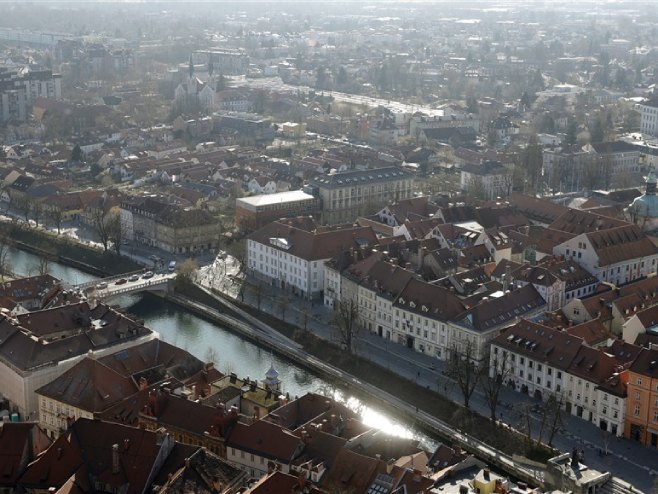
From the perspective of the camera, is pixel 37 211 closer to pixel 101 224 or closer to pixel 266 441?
pixel 101 224

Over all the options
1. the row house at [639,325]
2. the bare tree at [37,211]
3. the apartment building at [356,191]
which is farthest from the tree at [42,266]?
the row house at [639,325]

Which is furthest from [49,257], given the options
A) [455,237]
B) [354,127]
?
[354,127]

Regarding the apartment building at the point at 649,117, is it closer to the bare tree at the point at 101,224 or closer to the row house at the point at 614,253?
the row house at the point at 614,253

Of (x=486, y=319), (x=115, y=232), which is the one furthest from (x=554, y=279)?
(x=115, y=232)

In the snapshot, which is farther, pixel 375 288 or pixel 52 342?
pixel 375 288

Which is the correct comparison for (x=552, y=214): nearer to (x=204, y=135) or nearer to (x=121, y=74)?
(x=204, y=135)

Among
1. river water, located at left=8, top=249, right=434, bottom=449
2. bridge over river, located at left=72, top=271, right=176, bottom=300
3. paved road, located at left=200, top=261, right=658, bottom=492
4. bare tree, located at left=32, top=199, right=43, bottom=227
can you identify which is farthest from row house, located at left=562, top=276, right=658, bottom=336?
bare tree, located at left=32, top=199, right=43, bottom=227
